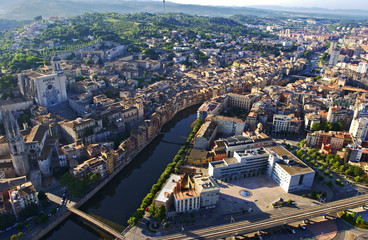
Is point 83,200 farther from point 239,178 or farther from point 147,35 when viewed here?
point 147,35

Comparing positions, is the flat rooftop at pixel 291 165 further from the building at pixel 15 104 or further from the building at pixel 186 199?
the building at pixel 15 104

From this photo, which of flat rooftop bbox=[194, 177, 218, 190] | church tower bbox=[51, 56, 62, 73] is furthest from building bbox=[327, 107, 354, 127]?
church tower bbox=[51, 56, 62, 73]

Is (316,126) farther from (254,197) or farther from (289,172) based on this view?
(254,197)

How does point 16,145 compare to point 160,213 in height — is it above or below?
above

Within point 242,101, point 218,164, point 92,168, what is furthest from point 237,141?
point 242,101

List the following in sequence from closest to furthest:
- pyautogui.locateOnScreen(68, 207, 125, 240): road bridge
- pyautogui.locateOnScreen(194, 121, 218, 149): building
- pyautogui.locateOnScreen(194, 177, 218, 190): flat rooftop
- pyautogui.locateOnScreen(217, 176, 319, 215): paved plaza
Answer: pyautogui.locateOnScreen(68, 207, 125, 240): road bridge, pyautogui.locateOnScreen(194, 177, 218, 190): flat rooftop, pyautogui.locateOnScreen(217, 176, 319, 215): paved plaza, pyautogui.locateOnScreen(194, 121, 218, 149): building

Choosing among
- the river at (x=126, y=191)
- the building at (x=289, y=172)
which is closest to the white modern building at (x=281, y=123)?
the building at (x=289, y=172)

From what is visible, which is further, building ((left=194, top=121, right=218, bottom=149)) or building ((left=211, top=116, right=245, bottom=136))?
building ((left=211, top=116, right=245, bottom=136))

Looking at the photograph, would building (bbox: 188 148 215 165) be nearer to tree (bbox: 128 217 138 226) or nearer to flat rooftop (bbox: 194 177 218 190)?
flat rooftop (bbox: 194 177 218 190)
